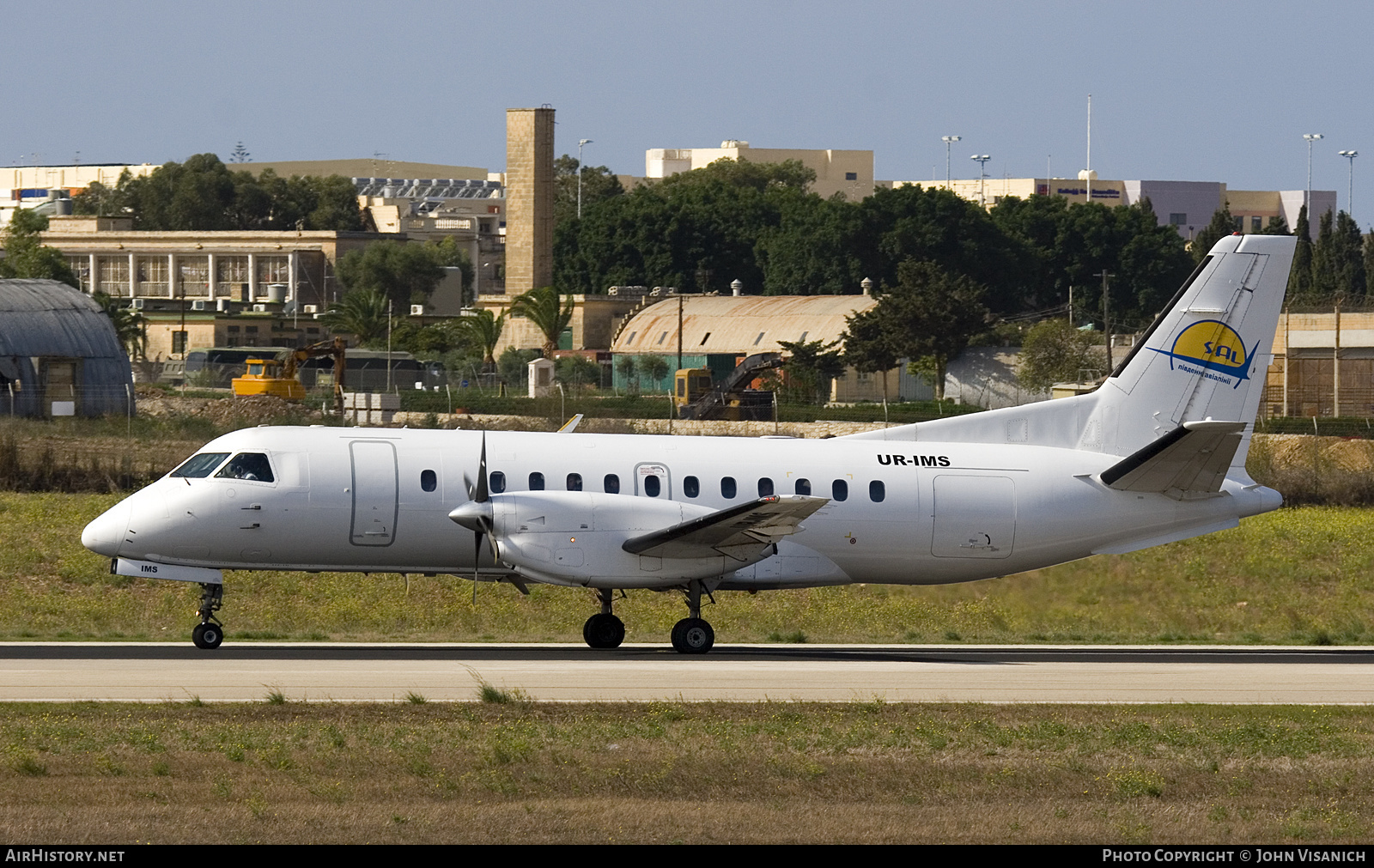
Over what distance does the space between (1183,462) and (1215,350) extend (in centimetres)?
239

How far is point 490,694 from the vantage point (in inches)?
754

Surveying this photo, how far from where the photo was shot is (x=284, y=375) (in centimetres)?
7712

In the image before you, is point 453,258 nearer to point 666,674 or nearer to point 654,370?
point 654,370

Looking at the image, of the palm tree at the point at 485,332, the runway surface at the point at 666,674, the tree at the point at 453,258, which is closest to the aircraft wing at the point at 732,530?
the runway surface at the point at 666,674

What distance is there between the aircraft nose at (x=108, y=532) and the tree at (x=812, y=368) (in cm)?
6981

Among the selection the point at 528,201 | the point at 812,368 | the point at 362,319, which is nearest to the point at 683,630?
the point at 812,368

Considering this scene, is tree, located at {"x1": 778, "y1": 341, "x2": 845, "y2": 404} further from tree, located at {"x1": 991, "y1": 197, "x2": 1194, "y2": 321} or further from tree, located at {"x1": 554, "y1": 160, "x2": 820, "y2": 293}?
tree, located at {"x1": 554, "y1": 160, "x2": 820, "y2": 293}

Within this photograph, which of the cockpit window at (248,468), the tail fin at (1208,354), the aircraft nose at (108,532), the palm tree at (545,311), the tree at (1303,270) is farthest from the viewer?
the tree at (1303,270)

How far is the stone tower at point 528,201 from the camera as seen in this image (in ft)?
460

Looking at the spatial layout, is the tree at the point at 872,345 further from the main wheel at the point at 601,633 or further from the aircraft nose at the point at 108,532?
the aircraft nose at the point at 108,532

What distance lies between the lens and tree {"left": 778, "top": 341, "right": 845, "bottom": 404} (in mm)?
95875

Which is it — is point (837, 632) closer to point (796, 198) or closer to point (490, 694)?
point (490, 694)

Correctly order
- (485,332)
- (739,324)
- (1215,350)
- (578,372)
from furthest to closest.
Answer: (739,324) < (485,332) < (578,372) < (1215,350)

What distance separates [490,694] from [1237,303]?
13885 mm
